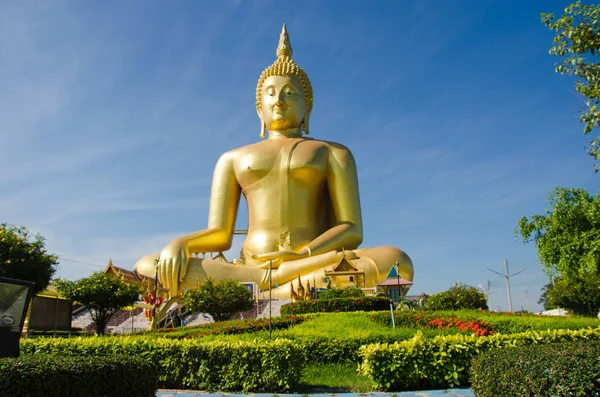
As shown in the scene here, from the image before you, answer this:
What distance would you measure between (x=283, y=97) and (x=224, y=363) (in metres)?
16.3

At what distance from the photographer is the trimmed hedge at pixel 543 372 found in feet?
11.9

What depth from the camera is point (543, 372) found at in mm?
3758

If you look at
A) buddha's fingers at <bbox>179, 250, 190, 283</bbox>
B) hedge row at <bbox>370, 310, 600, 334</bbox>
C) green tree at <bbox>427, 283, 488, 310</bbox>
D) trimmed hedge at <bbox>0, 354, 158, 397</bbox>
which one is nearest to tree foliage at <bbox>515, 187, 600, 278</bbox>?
green tree at <bbox>427, 283, 488, 310</bbox>

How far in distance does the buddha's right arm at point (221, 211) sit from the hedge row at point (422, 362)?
48.0 ft

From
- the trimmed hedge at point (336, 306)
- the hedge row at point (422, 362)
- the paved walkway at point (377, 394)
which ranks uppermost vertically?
the trimmed hedge at point (336, 306)

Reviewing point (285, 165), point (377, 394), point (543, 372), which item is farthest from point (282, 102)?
point (543, 372)

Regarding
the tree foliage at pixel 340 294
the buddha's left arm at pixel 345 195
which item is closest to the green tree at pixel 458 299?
the tree foliage at pixel 340 294

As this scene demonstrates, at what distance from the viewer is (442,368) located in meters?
6.05

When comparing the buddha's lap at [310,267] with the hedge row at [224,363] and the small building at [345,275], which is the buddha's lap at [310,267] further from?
the hedge row at [224,363]

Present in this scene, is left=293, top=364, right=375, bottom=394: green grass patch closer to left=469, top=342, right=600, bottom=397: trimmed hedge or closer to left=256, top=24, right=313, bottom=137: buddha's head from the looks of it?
left=469, top=342, right=600, bottom=397: trimmed hedge

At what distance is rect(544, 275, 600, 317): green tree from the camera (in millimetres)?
24697

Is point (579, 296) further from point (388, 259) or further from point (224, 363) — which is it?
point (224, 363)

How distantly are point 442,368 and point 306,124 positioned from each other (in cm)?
1713

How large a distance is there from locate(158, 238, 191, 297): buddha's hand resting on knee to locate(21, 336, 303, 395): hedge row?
39.2 ft
